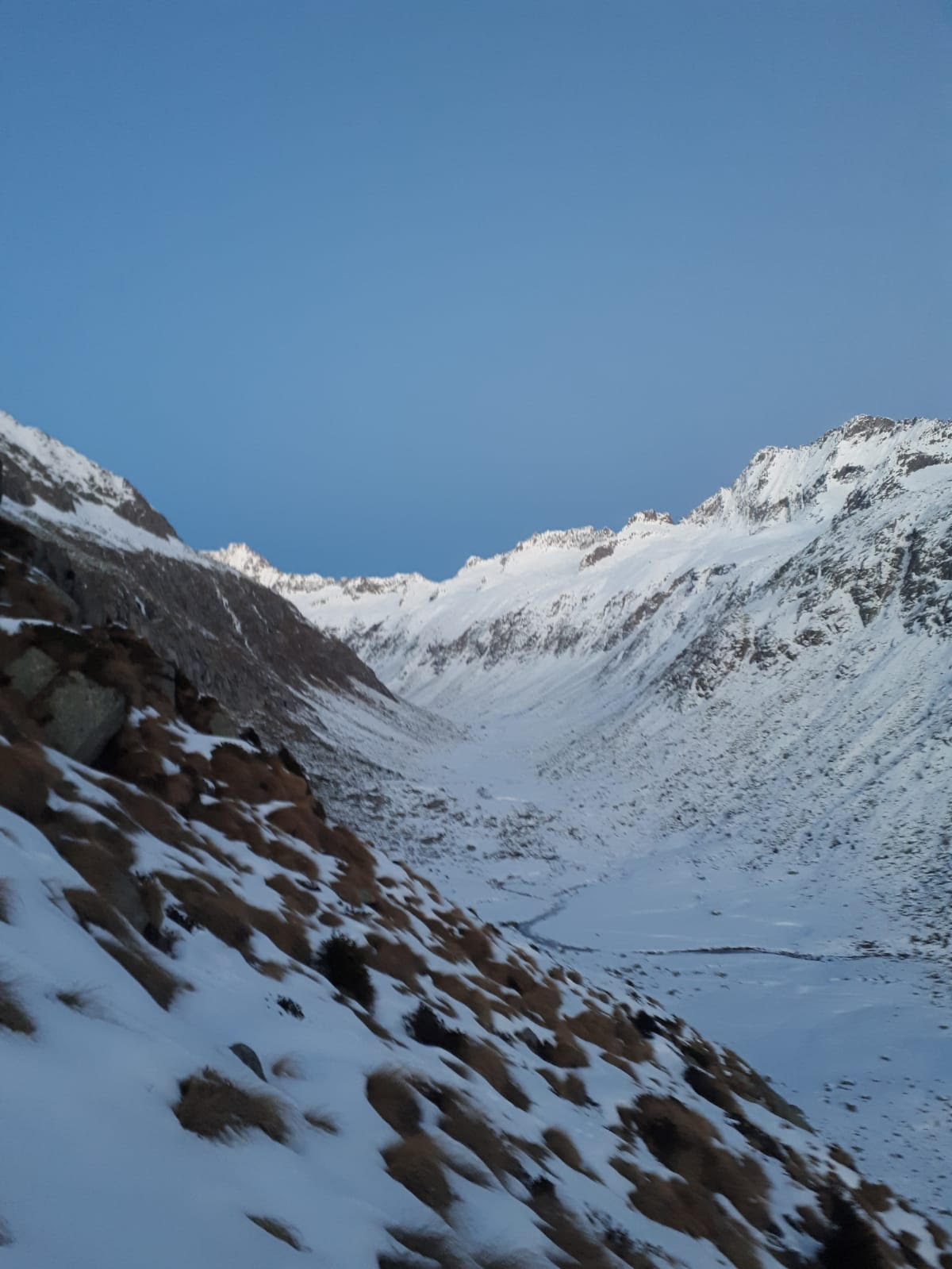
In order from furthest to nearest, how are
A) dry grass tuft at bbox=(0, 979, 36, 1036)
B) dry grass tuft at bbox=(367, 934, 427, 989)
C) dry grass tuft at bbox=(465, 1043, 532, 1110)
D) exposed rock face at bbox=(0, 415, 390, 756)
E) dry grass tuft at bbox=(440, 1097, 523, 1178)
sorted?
exposed rock face at bbox=(0, 415, 390, 756) < dry grass tuft at bbox=(367, 934, 427, 989) < dry grass tuft at bbox=(465, 1043, 532, 1110) < dry grass tuft at bbox=(440, 1097, 523, 1178) < dry grass tuft at bbox=(0, 979, 36, 1036)

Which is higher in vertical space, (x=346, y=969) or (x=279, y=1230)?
(x=279, y=1230)

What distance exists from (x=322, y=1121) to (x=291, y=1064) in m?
0.55

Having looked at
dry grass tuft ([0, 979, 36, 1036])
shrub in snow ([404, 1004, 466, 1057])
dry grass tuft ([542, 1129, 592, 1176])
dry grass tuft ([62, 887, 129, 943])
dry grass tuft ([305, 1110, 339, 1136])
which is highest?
dry grass tuft ([0, 979, 36, 1036])

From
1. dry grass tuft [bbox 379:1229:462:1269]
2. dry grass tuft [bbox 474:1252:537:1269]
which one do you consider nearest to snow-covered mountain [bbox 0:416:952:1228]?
dry grass tuft [bbox 379:1229:462:1269]

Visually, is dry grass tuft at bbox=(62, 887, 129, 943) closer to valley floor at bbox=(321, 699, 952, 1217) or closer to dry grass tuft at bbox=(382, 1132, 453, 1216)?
dry grass tuft at bbox=(382, 1132, 453, 1216)

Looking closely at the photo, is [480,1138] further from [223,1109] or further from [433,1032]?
[223,1109]

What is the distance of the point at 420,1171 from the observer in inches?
170

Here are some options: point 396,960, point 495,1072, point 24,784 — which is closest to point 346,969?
point 396,960

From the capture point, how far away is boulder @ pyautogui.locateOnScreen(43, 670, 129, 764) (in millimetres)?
8633

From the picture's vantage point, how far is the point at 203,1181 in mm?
3092

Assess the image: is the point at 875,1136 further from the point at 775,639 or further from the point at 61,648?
the point at 775,639

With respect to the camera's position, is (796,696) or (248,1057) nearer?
(248,1057)

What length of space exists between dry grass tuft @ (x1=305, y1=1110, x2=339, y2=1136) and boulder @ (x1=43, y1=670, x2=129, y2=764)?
560 centimetres

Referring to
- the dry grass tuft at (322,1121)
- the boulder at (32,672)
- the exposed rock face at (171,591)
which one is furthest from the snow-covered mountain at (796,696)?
the boulder at (32,672)
